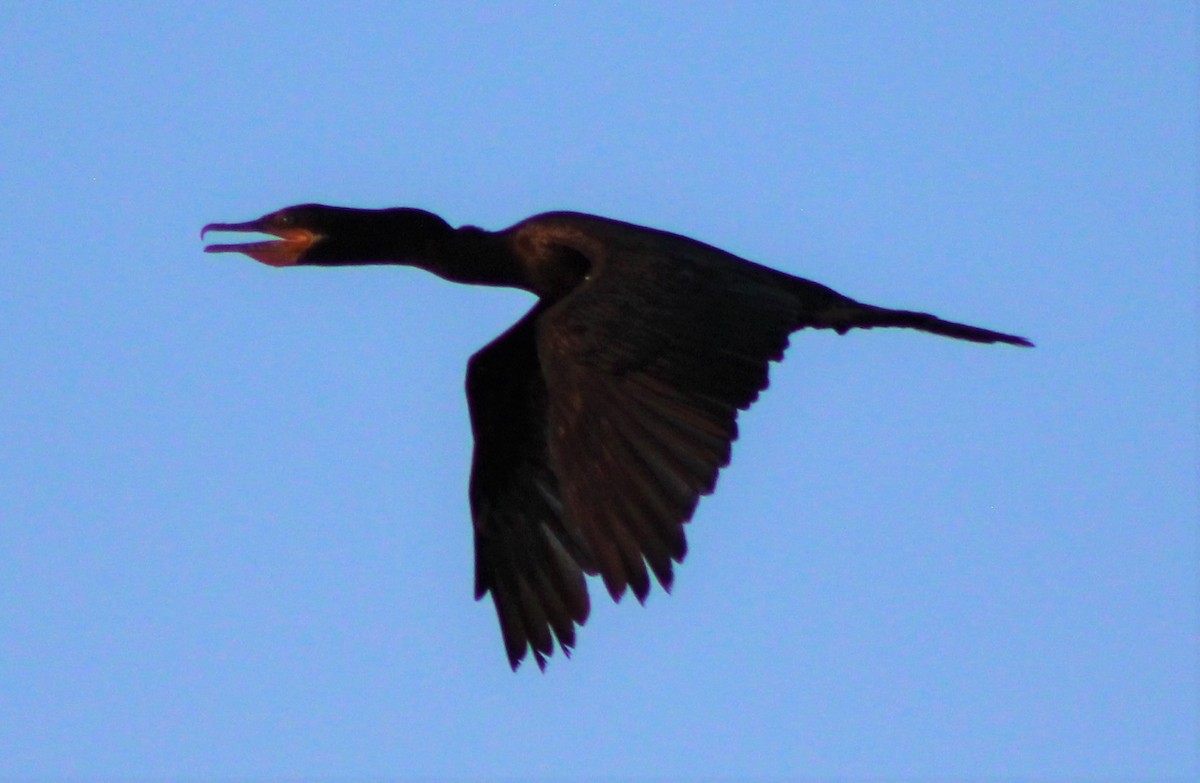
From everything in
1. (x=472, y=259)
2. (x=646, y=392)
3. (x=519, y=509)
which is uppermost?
(x=472, y=259)

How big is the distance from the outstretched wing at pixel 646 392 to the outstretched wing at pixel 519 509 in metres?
1.20

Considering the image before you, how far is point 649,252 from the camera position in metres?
10.3

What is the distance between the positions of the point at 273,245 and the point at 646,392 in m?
2.58

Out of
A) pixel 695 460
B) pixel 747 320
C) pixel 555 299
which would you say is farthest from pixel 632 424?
pixel 555 299

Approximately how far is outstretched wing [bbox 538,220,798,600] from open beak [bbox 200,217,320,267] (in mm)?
1657

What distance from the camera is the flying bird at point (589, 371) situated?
9062 millimetres

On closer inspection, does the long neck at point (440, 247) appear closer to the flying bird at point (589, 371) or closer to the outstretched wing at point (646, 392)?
the flying bird at point (589, 371)

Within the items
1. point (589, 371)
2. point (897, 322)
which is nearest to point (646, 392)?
point (589, 371)

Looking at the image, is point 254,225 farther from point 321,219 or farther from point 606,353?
point 606,353

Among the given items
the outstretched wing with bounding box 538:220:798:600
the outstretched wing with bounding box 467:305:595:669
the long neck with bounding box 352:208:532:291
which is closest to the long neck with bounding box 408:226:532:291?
the long neck with bounding box 352:208:532:291

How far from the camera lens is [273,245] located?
11.2 m

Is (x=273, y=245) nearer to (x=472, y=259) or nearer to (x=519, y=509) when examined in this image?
(x=472, y=259)

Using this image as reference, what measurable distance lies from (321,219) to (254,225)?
12.1 inches

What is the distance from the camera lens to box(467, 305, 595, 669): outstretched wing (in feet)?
35.9
